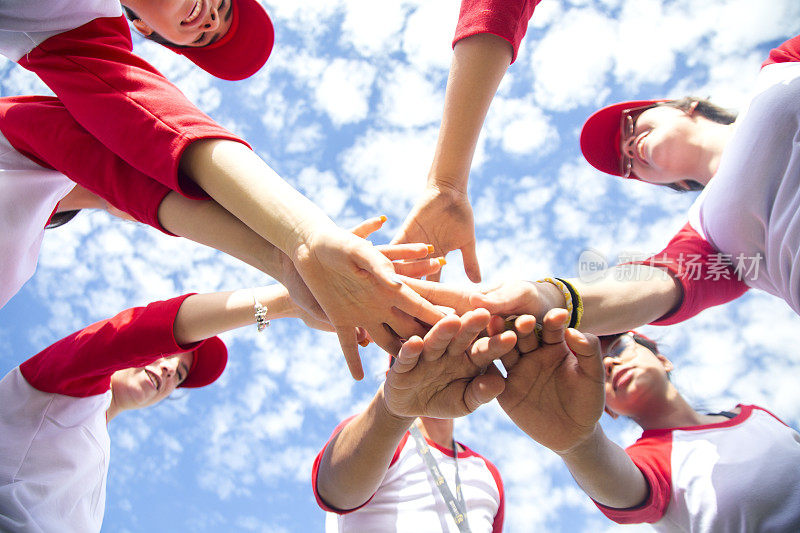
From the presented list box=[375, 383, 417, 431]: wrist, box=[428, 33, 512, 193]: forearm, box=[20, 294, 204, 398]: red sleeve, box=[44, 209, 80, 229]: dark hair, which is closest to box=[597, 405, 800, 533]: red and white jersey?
box=[375, 383, 417, 431]: wrist

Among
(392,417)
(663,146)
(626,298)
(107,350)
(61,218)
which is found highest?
(663,146)

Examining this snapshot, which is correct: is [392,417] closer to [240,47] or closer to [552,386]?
[552,386]

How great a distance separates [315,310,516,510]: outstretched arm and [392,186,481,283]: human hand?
73 centimetres

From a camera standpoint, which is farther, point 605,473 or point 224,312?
point 224,312

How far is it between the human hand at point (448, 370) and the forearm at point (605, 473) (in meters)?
0.48

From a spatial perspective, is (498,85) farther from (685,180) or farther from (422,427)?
(422,427)

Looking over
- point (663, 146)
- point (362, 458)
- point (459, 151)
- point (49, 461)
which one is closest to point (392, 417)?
point (362, 458)

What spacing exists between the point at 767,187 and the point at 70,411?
Result: 3470 mm

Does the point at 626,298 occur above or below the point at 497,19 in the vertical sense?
below

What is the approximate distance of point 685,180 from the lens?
8.99 feet

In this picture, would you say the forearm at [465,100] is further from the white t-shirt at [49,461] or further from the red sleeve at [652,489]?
the white t-shirt at [49,461]

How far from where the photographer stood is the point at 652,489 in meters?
2.11

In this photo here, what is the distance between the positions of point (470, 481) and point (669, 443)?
1.08 meters

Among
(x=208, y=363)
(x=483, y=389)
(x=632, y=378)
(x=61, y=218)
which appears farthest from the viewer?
(x=208, y=363)
